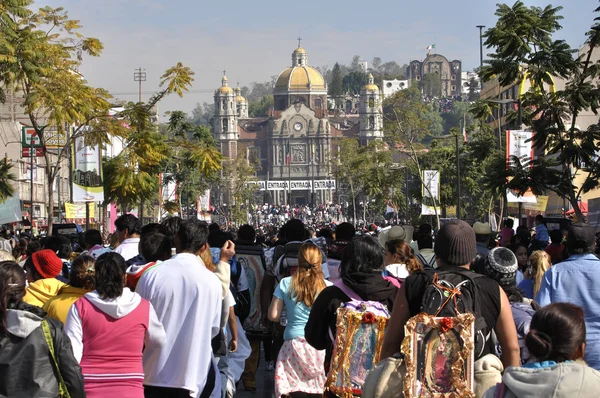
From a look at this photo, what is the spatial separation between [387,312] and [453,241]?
1062 millimetres

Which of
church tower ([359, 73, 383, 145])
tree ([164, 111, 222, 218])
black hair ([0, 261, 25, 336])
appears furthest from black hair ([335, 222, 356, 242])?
church tower ([359, 73, 383, 145])

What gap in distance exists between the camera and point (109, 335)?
563cm

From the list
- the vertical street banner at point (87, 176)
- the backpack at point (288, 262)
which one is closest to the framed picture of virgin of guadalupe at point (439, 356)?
the backpack at point (288, 262)

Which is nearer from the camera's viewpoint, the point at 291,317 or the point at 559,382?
the point at 559,382

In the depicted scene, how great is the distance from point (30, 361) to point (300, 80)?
614ft

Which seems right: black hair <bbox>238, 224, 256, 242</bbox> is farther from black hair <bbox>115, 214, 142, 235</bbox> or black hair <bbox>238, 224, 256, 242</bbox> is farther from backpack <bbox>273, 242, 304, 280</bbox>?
black hair <bbox>115, 214, 142, 235</bbox>

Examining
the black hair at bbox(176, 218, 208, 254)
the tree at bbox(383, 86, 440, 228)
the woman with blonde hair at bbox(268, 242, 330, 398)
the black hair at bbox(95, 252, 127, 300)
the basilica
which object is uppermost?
the basilica

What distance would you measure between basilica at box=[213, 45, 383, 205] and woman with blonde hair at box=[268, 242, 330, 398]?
15778cm

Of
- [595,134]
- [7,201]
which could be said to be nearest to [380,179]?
[7,201]

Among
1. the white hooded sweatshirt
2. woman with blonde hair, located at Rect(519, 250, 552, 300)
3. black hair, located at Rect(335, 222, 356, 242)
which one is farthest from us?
black hair, located at Rect(335, 222, 356, 242)

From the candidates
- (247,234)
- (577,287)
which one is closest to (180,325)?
(577,287)

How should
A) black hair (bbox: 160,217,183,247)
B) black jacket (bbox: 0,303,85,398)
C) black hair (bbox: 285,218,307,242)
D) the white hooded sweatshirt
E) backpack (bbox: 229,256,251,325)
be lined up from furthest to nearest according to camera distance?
black hair (bbox: 285,218,307,242) → backpack (bbox: 229,256,251,325) → black hair (bbox: 160,217,183,247) → the white hooded sweatshirt → black jacket (bbox: 0,303,85,398)

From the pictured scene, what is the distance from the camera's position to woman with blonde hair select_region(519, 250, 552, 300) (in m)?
8.95

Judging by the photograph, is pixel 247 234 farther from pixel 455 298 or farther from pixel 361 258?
pixel 455 298
